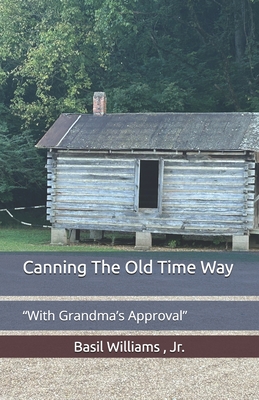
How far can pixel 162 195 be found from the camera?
23.3 m

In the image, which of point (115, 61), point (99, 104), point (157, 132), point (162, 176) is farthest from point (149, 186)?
point (115, 61)

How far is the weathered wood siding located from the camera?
74.9 ft

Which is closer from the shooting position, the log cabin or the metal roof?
the log cabin

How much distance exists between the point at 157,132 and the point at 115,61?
13140 millimetres

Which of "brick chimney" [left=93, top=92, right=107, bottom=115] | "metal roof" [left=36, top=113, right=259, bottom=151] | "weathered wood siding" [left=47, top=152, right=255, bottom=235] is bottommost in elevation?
"weathered wood siding" [left=47, top=152, right=255, bottom=235]

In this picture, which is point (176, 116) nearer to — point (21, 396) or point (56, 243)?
point (56, 243)

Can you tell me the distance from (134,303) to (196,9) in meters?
28.7

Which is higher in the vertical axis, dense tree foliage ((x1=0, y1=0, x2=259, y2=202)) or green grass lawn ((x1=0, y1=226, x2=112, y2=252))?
dense tree foliage ((x1=0, y1=0, x2=259, y2=202))

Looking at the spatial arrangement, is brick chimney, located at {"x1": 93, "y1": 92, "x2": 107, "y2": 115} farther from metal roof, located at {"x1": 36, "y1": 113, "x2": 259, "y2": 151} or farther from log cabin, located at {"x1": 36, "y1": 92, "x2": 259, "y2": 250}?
log cabin, located at {"x1": 36, "y1": 92, "x2": 259, "y2": 250}

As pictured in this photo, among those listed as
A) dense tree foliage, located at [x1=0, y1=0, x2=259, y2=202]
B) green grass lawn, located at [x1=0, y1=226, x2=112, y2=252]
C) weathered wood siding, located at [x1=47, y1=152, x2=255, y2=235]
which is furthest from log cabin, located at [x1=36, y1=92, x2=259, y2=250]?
dense tree foliage, located at [x1=0, y1=0, x2=259, y2=202]

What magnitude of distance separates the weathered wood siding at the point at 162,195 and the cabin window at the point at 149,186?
453 centimetres

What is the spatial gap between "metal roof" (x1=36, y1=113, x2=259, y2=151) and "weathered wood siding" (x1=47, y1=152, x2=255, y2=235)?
418 millimetres

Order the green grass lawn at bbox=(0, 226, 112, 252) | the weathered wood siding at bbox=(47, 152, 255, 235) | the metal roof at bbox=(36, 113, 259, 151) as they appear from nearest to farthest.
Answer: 1. the green grass lawn at bbox=(0, 226, 112, 252)
2. the weathered wood siding at bbox=(47, 152, 255, 235)
3. the metal roof at bbox=(36, 113, 259, 151)

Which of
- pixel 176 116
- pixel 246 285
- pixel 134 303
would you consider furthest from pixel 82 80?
pixel 134 303
